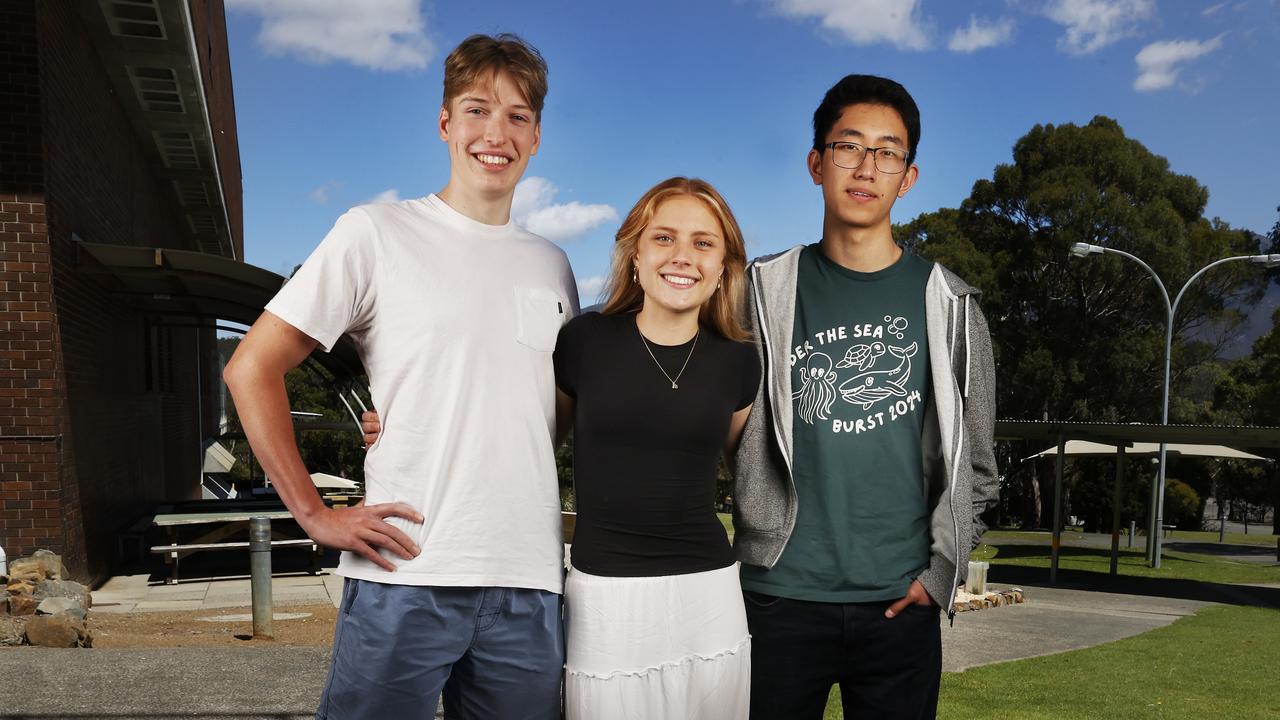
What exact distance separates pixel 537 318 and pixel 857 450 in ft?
3.16

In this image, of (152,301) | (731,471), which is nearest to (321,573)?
(152,301)

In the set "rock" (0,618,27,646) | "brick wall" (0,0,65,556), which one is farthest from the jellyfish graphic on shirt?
"brick wall" (0,0,65,556)

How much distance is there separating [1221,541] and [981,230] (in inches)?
477

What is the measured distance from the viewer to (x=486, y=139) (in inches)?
100

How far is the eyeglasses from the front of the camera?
2.90 meters

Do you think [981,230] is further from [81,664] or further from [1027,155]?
[81,664]

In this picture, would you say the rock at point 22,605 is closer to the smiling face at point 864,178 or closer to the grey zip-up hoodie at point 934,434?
the grey zip-up hoodie at point 934,434

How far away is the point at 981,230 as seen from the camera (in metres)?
34.1

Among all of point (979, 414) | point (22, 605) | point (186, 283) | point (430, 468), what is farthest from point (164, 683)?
point (186, 283)

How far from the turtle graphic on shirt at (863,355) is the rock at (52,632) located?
5.98m

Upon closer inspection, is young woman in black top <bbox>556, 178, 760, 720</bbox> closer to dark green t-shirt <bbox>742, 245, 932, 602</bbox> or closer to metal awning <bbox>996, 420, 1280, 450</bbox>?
dark green t-shirt <bbox>742, 245, 932, 602</bbox>

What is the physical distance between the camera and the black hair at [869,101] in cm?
295

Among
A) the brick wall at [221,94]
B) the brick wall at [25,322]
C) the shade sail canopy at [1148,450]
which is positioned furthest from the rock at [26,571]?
the shade sail canopy at [1148,450]

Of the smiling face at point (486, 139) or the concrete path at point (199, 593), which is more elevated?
the smiling face at point (486, 139)
